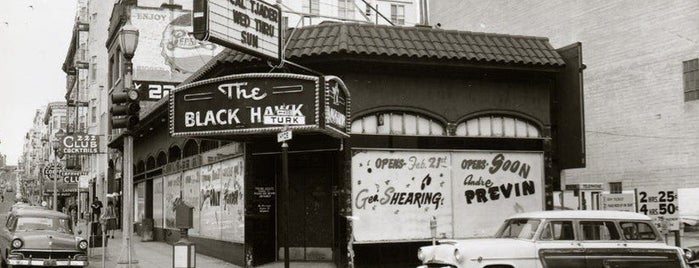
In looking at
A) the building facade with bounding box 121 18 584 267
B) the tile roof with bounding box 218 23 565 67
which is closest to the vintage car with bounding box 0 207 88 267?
the building facade with bounding box 121 18 584 267

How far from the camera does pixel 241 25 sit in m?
14.3

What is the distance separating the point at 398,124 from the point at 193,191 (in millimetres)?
8818

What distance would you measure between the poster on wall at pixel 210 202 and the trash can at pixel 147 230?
8.10 meters

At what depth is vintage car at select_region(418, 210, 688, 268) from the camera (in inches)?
476

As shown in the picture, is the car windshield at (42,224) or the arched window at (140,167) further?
the arched window at (140,167)

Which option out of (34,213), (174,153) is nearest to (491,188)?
(34,213)

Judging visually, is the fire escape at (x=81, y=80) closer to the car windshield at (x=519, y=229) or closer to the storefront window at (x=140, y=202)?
the storefront window at (x=140, y=202)

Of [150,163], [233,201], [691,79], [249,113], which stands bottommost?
[233,201]

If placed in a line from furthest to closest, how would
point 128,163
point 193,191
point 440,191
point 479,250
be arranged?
point 193,191
point 440,191
point 128,163
point 479,250

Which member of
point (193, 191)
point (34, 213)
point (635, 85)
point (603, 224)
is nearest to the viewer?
point (603, 224)

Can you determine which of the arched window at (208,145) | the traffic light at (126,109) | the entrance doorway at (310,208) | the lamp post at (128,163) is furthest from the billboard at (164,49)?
the traffic light at (126,109)

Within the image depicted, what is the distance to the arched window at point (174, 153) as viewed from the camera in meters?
25.9

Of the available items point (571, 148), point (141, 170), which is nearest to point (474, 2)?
point (141, 170)

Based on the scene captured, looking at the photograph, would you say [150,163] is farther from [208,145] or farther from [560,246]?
[560,246]
